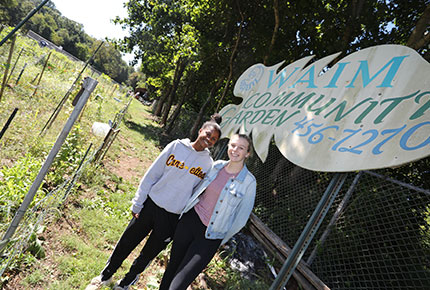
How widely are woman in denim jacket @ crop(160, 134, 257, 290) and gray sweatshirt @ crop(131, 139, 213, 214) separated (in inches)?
4.3

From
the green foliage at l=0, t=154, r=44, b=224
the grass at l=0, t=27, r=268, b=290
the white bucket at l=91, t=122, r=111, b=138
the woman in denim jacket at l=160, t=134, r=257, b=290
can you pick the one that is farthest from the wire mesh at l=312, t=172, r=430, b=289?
the white bucket at l=91, t=122, r=111, b=138

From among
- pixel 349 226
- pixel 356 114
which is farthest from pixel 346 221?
pixel 356 114

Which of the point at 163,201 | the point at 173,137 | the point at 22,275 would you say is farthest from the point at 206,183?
the point at 173,137

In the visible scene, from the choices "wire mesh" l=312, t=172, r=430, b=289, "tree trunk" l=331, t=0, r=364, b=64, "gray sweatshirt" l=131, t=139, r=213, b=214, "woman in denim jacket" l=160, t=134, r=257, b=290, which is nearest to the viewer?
"woman in denim jacket" l=160, t=134, r=257, b=290

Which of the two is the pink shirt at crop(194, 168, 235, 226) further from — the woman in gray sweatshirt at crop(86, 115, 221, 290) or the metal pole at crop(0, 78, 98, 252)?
the metal pole at crop(0, 78, 98, 252)

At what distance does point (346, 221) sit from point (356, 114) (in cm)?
304

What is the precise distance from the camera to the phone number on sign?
168 centimetres

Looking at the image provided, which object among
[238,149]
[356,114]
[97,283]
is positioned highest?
[356,114]

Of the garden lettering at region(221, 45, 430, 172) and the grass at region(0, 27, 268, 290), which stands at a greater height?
the garden lettering at region(221, 45, 430, 172)

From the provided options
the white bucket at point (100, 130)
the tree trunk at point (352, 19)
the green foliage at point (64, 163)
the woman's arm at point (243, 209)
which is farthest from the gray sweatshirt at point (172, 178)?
the tree trunk at point (352, 19)

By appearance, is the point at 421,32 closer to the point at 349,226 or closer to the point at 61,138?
the point at 349,226

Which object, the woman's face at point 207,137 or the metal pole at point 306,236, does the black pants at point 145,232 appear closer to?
the woman's face at point 207,137

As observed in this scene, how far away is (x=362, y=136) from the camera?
196 centimetres

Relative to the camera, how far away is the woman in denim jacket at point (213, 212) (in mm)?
2000
